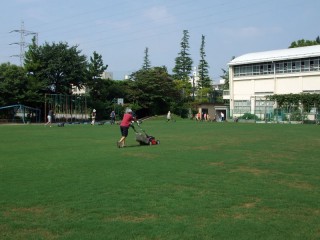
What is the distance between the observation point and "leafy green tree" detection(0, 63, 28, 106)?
49.2 meters

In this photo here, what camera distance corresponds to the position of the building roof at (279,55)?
185ft

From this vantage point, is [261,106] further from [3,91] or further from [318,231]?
[318,231]

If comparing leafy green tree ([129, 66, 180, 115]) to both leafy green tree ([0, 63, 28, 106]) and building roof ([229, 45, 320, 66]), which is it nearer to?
building roof ([229, 45, 320, 66])

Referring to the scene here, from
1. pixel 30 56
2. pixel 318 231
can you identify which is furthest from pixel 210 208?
pixel 30 56

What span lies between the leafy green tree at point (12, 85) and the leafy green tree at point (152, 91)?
18.2 m

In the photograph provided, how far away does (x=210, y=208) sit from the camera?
6.74 metres

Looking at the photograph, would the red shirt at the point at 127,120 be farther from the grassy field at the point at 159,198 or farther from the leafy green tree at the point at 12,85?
the leafy green tree at the point at 12,85

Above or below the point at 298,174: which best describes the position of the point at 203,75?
above

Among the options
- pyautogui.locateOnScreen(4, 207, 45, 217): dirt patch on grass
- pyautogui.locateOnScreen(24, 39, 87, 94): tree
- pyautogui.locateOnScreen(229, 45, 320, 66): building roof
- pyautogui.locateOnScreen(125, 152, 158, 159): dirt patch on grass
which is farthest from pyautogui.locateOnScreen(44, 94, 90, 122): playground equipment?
pyautogui.locateOnScreen(4, 207, 45, 217): dirt patch on grass

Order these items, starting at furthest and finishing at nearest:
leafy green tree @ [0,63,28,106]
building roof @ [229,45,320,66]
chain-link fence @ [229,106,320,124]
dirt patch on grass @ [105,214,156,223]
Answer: building roof @ [229,45,320,66] < chain-link fence @ [229,106,320,124] < leafy green tree @ [0,63,28,106] < dirt patch on grass @ [105,214,156,223]

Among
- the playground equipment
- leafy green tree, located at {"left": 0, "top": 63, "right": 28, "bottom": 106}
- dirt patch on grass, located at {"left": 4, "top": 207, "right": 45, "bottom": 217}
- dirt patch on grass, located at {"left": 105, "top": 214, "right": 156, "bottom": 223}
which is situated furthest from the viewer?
the playground equipment

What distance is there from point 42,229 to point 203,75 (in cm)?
7957

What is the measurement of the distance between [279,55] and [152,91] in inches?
796

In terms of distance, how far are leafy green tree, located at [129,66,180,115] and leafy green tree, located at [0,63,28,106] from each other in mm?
18247
